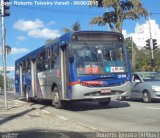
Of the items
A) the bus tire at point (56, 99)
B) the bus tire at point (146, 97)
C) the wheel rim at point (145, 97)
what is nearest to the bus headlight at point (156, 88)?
the bus tire at point (146, 97)

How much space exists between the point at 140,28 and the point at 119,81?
114145 mm

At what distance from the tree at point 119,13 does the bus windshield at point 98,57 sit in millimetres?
14748

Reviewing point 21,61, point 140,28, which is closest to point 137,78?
point 21,61

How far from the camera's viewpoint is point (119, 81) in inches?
656

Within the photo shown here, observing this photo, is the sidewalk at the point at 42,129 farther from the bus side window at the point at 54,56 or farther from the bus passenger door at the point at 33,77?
the bus passenger door at the point at 33,77

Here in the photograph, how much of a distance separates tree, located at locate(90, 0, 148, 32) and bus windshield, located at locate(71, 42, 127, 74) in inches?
581

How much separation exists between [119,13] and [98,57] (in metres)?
16.4

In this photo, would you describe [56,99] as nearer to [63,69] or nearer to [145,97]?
[63,69]

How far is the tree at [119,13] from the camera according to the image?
3144 centimetres

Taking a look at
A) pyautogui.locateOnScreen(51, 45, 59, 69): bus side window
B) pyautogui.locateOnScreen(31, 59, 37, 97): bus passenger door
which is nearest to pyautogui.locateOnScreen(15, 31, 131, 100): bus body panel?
pyautogui.locateOnScreen(51, 45, 59, 69): bus side window

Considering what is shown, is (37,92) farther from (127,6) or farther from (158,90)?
(127,6)

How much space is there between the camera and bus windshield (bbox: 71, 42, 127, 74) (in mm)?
16108

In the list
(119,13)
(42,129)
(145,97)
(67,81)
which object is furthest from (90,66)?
(119,13)

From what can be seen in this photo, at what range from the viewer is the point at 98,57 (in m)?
16.3
